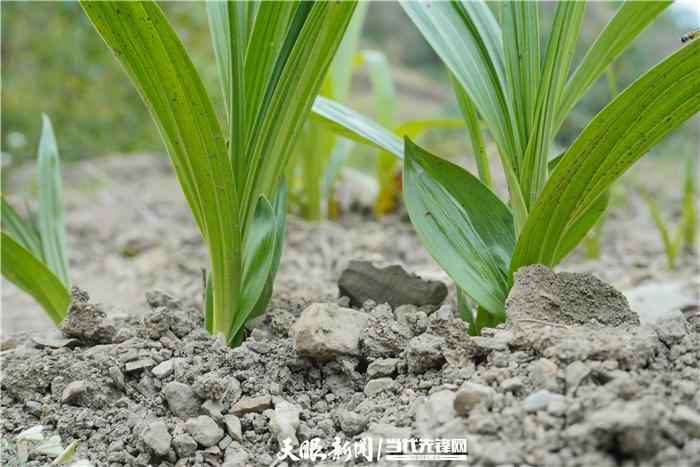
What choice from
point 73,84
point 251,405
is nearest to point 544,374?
point 251,405

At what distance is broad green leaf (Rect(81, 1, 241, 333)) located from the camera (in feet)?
2.92

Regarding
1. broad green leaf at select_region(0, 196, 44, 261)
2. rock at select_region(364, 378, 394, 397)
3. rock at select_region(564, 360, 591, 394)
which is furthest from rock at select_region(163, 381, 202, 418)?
broad green leaf at select_region(0, 196, 44, 261)

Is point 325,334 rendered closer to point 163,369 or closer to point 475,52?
point 163,369

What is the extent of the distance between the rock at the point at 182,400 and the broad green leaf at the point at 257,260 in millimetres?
167

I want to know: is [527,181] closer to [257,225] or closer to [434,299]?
[434,299]

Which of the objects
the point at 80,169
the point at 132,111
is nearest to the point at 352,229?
the point at 80,169

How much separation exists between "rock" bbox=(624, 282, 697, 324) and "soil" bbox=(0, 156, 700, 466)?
2.07 ft

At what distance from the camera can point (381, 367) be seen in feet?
Answer: 3.07

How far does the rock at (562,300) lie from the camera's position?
36.7 inches

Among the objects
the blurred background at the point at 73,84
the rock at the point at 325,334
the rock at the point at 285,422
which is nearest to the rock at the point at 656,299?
the rock at the point at 325,334

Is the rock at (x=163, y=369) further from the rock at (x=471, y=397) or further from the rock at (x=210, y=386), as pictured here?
the rock at (x=471, y=397)

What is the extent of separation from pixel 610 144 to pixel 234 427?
Answer: 24.4 inches

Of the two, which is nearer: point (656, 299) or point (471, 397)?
point (471, 397)

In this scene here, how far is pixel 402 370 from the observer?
0.93 m
